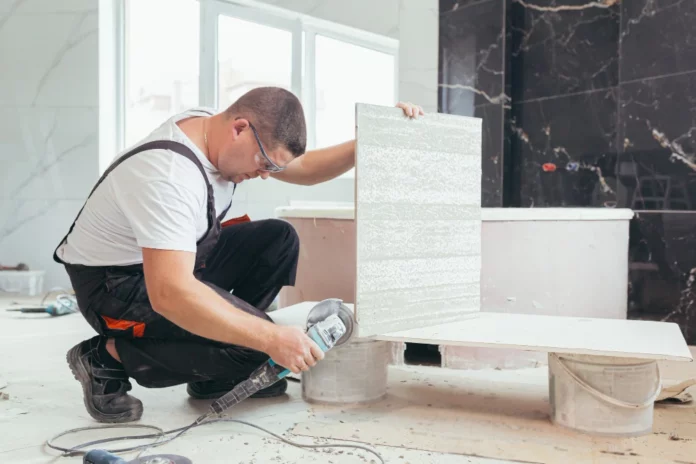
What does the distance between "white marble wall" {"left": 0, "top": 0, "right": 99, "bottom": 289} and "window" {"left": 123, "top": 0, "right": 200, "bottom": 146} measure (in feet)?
1.06

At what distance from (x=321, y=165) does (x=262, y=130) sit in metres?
0.44

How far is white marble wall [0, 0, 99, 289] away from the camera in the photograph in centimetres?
424

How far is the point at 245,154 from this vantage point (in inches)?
63.6

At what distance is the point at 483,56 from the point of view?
3.34 meters

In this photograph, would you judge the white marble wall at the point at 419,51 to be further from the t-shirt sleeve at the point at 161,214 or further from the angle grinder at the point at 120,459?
the angle grinder at the point at 120,459

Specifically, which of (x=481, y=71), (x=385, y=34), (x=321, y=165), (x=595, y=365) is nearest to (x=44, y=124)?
(x=385, y=34)

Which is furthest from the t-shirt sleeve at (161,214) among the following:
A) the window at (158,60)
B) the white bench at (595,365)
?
the window at (158,60)

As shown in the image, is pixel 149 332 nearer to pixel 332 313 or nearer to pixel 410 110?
pixel 332 313

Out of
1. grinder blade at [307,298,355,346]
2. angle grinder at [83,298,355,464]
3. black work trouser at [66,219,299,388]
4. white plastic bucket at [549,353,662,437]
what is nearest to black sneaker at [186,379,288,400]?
black work trouser at [66,219,299,388]

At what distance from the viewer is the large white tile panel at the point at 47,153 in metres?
4.25

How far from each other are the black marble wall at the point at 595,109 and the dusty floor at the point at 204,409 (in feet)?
2.23

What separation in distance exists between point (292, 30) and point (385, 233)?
3.02m

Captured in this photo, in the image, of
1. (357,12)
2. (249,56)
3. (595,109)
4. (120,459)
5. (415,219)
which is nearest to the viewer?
(120,459)

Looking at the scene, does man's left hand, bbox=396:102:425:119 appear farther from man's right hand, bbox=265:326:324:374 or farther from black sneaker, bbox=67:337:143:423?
black sneaker, bbox=67:337:143:423
